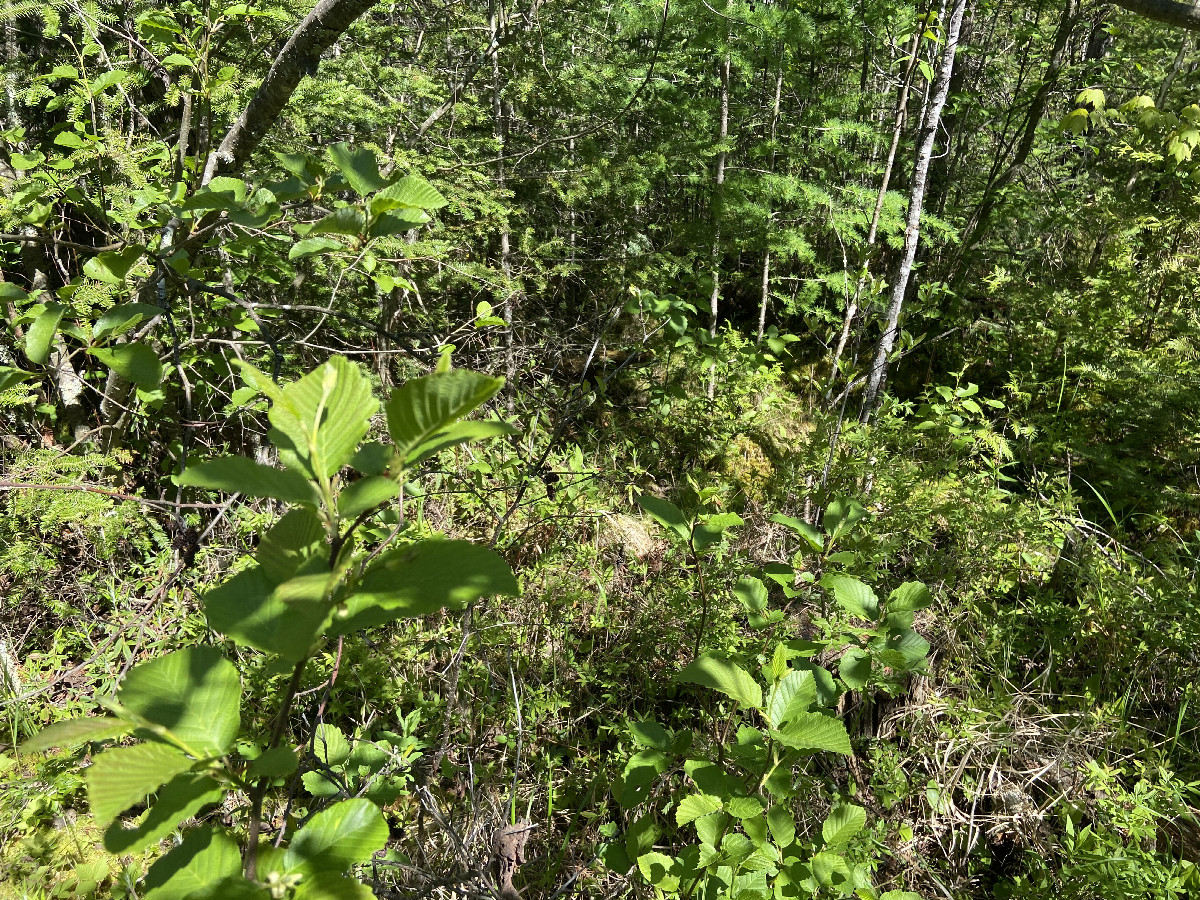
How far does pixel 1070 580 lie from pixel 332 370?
150 inches

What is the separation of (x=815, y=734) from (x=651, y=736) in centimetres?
46

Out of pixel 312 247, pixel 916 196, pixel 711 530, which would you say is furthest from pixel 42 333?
pixel 916 196

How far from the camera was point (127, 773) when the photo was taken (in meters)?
0.54

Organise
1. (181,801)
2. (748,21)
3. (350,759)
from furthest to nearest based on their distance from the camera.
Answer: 1. (748,21)
2. (350,759)
3. (181,801)

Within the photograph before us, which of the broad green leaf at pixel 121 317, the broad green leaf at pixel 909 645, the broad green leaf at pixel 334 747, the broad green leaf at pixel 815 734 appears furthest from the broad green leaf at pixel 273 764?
the broad green leaf at pixel 909 645

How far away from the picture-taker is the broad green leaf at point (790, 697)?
4.61 feet

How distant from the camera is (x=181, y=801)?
58cm

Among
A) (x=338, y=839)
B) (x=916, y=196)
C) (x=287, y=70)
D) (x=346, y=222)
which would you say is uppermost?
(x=287, y=70)

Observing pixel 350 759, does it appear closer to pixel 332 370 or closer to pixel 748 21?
pixel 332 370

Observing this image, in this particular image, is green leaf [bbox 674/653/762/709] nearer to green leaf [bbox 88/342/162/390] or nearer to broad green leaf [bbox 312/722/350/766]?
broad green leaf [bbox 312/722/350/766]

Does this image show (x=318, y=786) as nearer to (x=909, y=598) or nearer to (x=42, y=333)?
(x=42, y=333)

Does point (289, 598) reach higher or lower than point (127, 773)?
higher

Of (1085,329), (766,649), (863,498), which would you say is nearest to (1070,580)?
(863,498)

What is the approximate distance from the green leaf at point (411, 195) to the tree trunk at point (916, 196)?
394 cm
